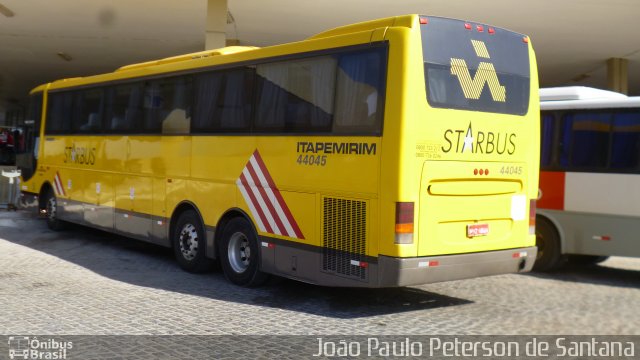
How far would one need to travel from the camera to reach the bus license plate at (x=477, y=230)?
7160mm

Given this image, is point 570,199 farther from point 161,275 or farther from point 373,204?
point 161,275

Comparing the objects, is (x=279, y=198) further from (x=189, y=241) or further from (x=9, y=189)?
(x=9, y=189)

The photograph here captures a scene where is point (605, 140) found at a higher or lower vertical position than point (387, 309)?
higher

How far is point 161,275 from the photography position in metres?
9.28

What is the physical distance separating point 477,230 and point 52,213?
10004 millimetres

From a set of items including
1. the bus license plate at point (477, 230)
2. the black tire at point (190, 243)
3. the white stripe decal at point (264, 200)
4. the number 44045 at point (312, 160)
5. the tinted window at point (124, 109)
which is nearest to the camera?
the bus license plate at point (477, 230)

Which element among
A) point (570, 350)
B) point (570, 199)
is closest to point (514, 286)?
point (570, 199)

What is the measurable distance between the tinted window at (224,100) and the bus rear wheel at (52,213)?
584 centimetres

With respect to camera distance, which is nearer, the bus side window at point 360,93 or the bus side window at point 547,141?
the bus side window at point 360,93

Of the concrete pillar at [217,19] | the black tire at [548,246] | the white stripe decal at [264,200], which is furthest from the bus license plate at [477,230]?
the concrete pillar at [217,19]

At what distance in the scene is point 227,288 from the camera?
843 cm

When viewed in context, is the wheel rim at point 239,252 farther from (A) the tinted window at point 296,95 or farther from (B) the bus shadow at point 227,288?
(A) the tinted window at point 296,95

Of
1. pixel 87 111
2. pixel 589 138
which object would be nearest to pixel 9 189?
pixel 87 111

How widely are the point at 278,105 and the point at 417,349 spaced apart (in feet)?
11.8
